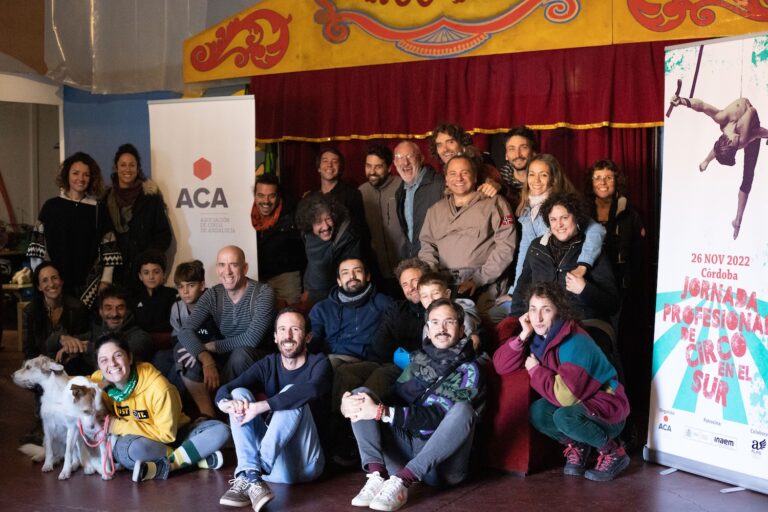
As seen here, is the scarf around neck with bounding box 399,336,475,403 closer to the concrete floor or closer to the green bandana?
the concrete floor

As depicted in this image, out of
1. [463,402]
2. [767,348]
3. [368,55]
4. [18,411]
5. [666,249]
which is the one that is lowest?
[18,411]

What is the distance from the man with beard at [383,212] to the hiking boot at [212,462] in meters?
1.55

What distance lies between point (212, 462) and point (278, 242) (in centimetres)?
158

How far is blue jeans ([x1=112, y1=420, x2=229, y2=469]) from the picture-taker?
392 centimetres

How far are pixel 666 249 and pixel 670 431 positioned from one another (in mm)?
778

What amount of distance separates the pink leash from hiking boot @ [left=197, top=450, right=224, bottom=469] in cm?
37

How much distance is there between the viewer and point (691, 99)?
3930mm

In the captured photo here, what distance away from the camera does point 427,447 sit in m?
3.56

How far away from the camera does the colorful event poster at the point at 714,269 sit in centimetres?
368

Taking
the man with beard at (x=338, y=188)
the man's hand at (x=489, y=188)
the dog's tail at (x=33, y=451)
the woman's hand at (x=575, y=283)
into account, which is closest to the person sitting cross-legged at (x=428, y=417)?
the woman's hand at (x=575, y=283)

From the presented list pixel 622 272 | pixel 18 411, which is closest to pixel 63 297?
pixel 18 411

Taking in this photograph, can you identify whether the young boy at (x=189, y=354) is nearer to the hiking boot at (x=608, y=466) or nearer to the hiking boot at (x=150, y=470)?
the hiking boot at (x=150, y=470)

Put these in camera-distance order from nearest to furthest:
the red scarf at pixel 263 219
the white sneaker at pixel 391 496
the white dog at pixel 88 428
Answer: the white sneaker at pixel 391 496
the white dog at pixel 88 428
the red scarf at pixel 263 219

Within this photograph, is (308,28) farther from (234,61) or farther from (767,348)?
(767,348)
